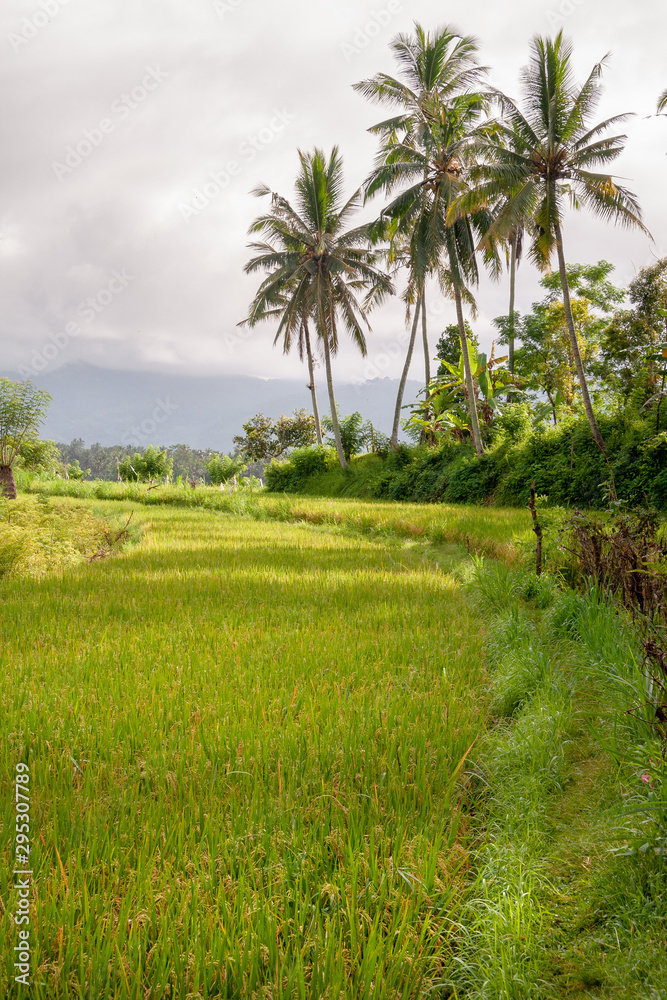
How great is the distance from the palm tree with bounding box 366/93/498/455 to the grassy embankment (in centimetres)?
1472

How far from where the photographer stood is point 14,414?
15.0 meters

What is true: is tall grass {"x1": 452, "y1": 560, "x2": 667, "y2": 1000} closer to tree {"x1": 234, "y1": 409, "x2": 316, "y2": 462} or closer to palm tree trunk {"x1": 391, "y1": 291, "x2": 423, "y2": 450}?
palm tree trunk {"x1": 391, "y1": 291, "x2": 423, "y2": 450}

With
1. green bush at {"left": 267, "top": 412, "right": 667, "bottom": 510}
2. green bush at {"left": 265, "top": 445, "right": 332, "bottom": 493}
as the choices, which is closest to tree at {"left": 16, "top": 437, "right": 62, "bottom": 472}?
green bush at {"left": 265, "top": 445, "right": 332, "bottom": 493}

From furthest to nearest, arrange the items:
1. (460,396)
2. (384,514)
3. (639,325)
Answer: (460,396) → (639,325) → (384,514)

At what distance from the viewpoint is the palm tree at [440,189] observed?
17422 mm

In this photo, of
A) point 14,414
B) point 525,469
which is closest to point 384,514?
point 525,469

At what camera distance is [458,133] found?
18203mm

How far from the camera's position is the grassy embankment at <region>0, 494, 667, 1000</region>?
1453 mm

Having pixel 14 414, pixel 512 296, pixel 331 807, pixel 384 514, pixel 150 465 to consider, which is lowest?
pixel 331 807

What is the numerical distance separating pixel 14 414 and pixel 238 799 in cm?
1581

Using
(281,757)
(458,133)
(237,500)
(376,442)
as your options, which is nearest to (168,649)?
(281,757)

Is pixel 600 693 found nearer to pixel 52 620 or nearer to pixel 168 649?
pixel 168 649

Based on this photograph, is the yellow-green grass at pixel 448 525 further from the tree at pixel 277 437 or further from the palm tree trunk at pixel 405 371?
the tree at pixel 277 437

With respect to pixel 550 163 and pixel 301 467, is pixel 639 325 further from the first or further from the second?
pixel 301 467
